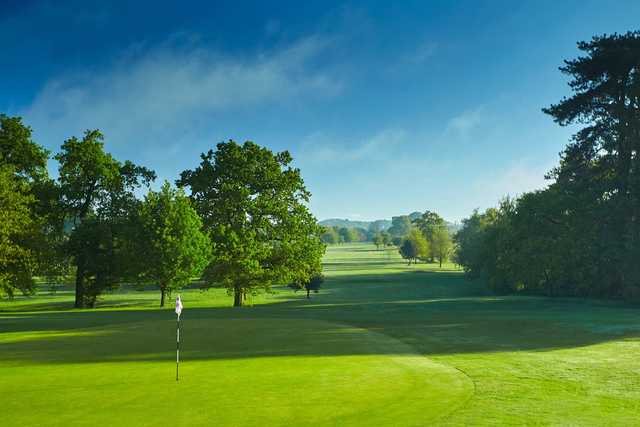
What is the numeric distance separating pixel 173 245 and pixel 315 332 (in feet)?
83.5

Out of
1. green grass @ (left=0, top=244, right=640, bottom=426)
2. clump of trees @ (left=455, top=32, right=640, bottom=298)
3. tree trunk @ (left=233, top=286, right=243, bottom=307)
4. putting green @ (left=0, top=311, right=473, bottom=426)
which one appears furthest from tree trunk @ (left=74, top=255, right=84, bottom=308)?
clump of trees @ (left=455, top=32, right=640, bottom=298)

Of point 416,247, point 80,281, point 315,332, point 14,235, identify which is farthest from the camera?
point 416,247

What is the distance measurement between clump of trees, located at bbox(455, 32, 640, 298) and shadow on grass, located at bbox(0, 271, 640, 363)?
555 centimetres

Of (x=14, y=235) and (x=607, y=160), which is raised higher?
(x=607, y=160)

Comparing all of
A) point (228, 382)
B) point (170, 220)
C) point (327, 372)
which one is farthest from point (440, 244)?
point (228, 382)

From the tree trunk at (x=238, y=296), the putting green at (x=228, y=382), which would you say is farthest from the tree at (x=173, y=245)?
the putting green at (x=228, y=382)

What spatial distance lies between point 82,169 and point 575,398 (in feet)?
158

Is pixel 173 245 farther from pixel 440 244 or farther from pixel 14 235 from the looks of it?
pixel 440 244

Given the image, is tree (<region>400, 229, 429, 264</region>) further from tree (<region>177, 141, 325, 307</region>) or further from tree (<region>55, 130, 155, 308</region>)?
tree (<region>55, 130, 155, 308</region>)

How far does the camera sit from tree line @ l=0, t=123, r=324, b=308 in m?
47.8

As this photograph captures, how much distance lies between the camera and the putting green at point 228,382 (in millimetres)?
11016

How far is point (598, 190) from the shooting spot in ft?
156

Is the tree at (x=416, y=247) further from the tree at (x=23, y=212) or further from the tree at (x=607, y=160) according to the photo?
the tree at (x=23, y=212)

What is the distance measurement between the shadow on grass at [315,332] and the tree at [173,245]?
8686 mm
